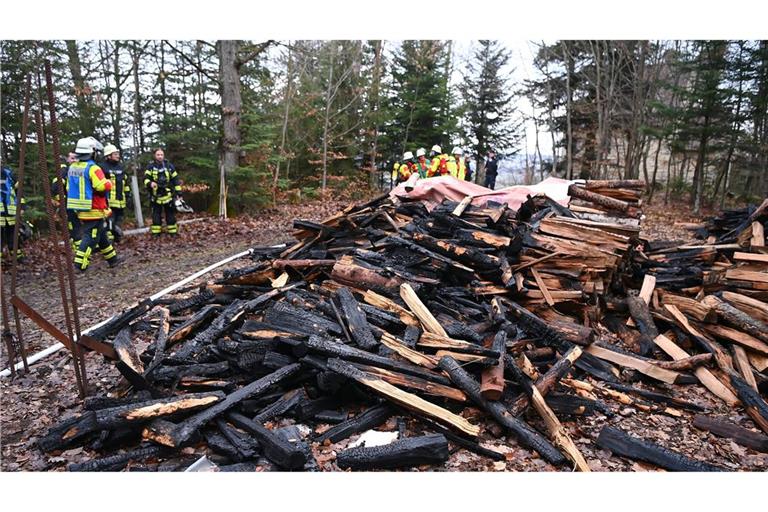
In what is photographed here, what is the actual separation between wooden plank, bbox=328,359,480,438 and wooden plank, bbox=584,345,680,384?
6.62ft

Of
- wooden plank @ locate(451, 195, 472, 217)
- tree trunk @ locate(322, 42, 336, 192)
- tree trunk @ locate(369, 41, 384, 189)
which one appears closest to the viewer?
wooden plank @ locate(451, 195, 472, 217)

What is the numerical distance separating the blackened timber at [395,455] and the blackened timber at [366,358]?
62 cm

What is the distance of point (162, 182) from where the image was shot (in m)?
9.83

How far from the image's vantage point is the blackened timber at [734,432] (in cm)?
321

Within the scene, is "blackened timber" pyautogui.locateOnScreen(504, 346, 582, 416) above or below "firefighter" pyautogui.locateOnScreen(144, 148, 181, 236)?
below

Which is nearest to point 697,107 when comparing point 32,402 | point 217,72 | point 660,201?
point 660,201

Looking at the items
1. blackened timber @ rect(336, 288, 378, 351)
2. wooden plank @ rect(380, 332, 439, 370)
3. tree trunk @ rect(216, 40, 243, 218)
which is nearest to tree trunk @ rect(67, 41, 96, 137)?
tree trunk @ rect(216, 40, 243, 218)

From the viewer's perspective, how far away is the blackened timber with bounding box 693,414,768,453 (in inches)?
126

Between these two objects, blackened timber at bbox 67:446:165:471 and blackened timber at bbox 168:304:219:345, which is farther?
blackened timber at bbox 168:304:219:345

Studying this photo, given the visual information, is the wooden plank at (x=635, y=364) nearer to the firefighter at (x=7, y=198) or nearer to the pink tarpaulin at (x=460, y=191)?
the pink tarpaulin at (x=460, y=191)

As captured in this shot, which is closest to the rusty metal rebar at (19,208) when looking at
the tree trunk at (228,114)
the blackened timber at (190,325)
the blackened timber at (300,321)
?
the blackened timber at (190,325)

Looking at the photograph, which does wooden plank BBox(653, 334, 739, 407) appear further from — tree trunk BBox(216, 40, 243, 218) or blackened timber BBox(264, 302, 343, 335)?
tree trunk BBox(216, 40, 243, 218)

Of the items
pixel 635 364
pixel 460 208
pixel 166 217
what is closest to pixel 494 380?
pixel 635 364

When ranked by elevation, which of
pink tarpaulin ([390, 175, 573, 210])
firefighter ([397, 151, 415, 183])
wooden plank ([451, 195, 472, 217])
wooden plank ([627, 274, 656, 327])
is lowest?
wooden plank ([627, 274, 656, 327])
